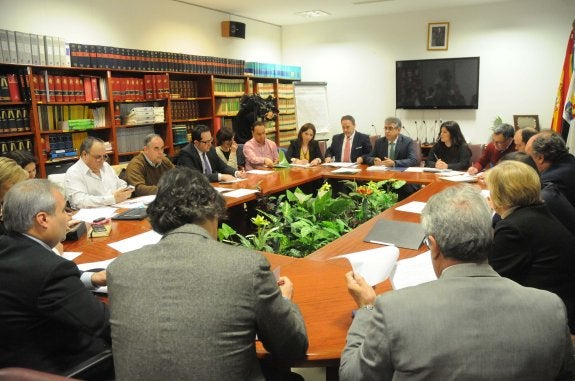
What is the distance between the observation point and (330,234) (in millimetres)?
2588

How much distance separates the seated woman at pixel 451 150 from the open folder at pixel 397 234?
8.35 feet

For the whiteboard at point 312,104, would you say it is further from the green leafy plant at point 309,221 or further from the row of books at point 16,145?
the green leafy plant at point 309,221

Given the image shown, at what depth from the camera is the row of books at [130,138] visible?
5469mm

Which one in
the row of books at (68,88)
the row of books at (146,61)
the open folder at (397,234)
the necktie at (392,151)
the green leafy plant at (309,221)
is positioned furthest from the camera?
the necktie at (392,151)

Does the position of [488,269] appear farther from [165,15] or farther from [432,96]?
[432,96]

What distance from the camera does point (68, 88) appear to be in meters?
4.77

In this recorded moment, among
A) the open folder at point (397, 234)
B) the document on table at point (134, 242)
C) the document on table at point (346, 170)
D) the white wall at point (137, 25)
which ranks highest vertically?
the white wall at point (137, 25)

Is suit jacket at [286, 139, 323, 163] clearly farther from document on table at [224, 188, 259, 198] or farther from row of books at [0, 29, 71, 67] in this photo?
row of books at [0, 29, 71, 67]

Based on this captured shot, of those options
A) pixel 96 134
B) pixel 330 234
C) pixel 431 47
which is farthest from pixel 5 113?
pixel 431 47

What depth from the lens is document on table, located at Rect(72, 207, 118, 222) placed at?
9.70ft

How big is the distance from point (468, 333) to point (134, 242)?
1916 mm

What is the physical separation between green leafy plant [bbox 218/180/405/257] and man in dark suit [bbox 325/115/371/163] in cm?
235

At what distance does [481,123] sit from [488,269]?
6.76 m

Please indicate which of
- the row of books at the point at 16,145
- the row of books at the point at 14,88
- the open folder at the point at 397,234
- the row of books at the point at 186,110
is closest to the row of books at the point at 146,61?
the row of books at the point at 186,110
